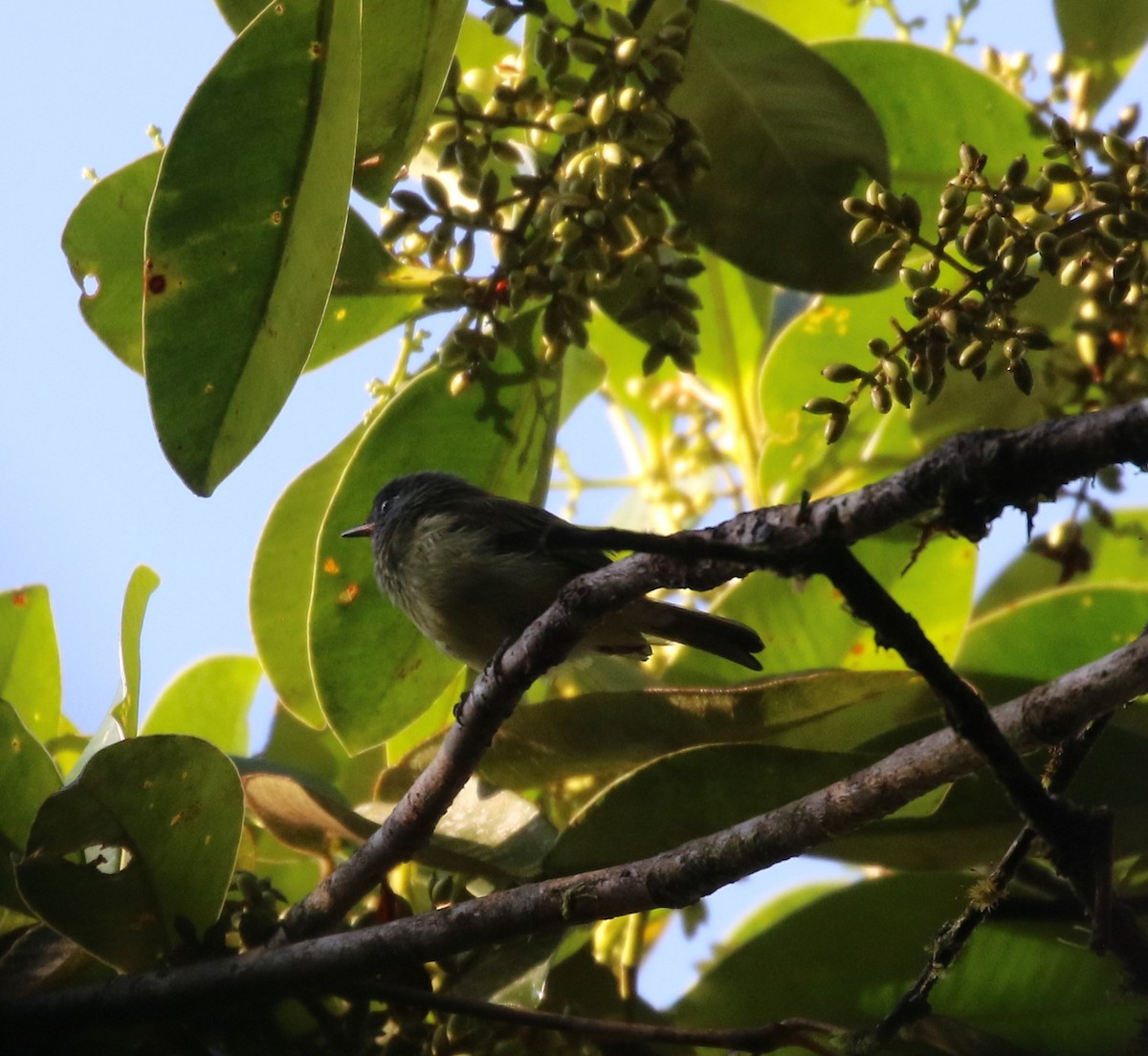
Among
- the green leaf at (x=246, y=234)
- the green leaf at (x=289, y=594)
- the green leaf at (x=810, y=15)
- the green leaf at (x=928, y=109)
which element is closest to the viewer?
the green leaf at (x=246, y=234)

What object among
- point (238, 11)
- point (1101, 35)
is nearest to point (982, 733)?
point (238, 11)

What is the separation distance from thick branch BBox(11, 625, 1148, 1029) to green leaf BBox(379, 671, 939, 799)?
545 millimetres

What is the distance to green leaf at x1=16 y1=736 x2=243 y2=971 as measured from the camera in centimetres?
206

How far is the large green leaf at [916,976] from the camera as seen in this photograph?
90.7 inches

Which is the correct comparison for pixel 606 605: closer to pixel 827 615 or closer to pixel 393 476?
pixel 393 476

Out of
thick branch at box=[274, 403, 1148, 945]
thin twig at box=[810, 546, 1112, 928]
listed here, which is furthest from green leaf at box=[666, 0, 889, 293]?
thin twig at box=[810, 546, 1112, 928]

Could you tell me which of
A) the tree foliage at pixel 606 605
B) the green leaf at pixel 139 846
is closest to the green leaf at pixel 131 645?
the tree foliage at pixel 606 605

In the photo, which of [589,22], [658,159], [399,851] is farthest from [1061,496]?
[399,851]

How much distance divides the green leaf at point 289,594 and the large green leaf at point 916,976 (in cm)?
118

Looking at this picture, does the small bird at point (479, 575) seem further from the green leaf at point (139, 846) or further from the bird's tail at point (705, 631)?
the green leaf at point (139, 846)

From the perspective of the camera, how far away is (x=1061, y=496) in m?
2.48

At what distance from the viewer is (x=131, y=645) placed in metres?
2.50

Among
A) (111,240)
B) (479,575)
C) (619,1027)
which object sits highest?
(111,240)

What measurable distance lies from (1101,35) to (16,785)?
9.60 feet
